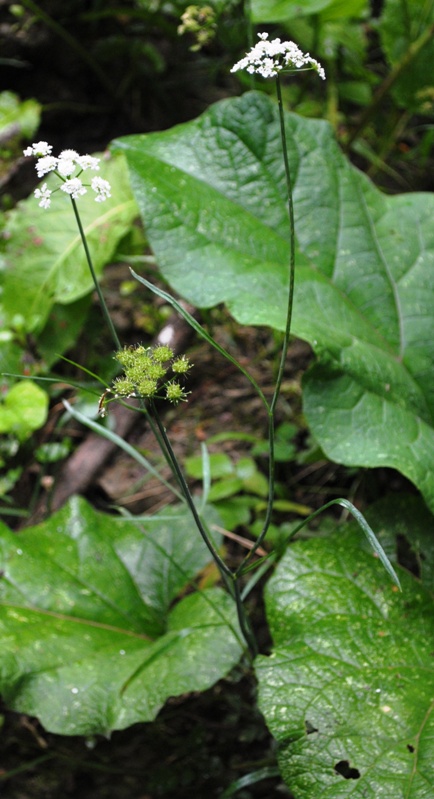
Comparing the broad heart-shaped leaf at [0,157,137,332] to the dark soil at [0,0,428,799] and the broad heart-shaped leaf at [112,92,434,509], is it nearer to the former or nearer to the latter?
the dark soil at [0,0,428,799]

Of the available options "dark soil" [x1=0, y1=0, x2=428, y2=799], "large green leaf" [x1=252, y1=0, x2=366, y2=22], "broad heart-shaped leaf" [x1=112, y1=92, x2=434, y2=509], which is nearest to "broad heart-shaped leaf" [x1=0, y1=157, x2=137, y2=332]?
"dark soil" [x1=0, y1=0, x2=428, y2=799]

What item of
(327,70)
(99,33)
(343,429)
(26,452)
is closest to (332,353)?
(343,429)

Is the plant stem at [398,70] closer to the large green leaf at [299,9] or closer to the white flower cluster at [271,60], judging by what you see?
the large green leaf at [299,9]

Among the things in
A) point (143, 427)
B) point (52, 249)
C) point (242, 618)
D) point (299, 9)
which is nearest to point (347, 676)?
point (242, 618)

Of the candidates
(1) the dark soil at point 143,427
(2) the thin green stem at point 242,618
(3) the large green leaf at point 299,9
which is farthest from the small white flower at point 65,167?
(3) the large green leaf at point 299,9

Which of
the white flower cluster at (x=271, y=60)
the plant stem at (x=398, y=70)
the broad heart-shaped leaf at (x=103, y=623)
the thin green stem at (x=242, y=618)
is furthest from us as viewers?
the plant stem at (x=398, y=70)

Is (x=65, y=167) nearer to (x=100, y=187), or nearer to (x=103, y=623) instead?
(x=100, y=187)
